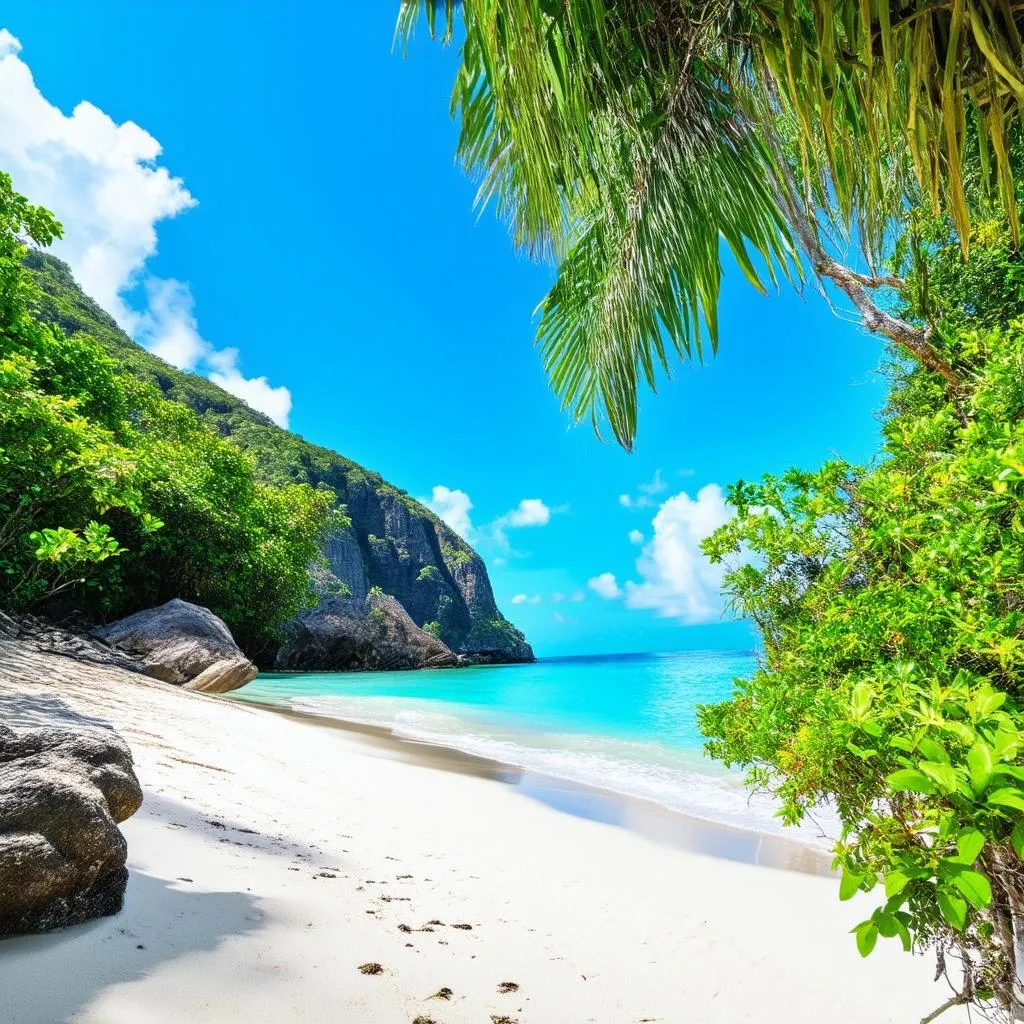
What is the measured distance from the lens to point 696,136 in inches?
108

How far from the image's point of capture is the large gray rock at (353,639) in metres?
33.2

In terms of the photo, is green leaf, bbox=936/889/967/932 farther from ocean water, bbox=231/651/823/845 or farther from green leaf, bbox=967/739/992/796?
ocean water, bbox=231/651/823/845

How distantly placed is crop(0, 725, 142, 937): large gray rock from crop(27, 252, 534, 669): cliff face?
52201mm

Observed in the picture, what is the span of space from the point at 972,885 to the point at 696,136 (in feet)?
9.40

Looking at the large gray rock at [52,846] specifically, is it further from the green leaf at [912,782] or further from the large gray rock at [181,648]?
the large gray rock at [181,648]

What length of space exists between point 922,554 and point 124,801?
9.04 ft

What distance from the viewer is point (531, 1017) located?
6.03ft

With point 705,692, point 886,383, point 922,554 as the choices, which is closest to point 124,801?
point 922,554

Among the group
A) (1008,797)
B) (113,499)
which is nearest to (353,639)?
(113,499)

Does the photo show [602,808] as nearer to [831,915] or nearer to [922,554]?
[831,915]

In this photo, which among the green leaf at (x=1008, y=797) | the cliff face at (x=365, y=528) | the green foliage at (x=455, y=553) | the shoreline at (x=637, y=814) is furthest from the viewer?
the green foliage at (x=455, y=553)

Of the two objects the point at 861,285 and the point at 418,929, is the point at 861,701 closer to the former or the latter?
the point at 418,929

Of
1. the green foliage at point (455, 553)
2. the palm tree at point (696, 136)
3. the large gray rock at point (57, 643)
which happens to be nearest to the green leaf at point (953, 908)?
the palm tree at point (696, 136)

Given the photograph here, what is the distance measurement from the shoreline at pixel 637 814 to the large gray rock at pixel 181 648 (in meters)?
3.47
